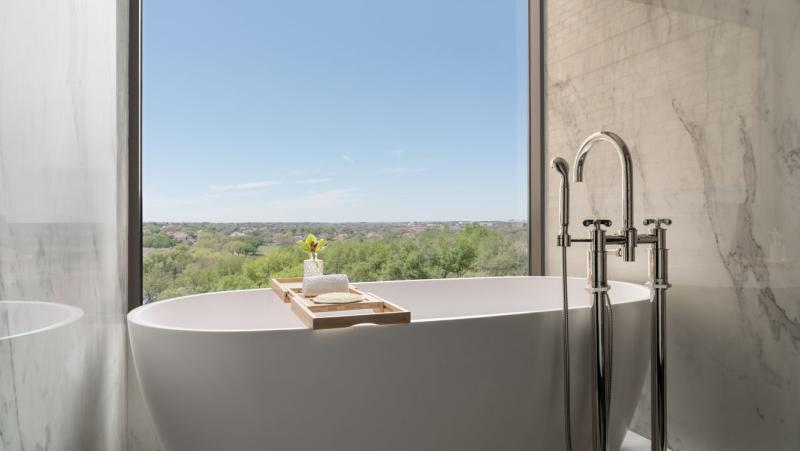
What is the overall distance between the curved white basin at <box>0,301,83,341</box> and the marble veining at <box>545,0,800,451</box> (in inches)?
86.0

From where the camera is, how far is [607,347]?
6.29 feet

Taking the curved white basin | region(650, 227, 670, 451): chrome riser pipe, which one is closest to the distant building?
the curved white basin

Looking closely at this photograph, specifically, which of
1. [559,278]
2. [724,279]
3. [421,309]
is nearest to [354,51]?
[421,309]

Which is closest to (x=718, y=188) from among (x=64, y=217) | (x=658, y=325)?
(x=658, y=325)

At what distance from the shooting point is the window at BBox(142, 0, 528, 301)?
106 inches

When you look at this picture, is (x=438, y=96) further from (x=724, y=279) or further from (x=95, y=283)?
(x=95, y=283)

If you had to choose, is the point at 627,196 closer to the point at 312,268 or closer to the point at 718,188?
the point at 718,188

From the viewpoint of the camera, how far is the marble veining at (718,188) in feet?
6.11

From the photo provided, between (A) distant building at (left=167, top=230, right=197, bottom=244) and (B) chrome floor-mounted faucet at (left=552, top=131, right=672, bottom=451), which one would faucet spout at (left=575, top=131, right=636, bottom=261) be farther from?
(A) distant building at (left=167, top=230, right=197, bottom=244)

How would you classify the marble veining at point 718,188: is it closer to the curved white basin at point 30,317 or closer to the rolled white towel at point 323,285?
the rolled white towel at point 323,285

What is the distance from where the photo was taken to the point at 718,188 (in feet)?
6.89

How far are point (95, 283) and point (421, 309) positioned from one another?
141cm

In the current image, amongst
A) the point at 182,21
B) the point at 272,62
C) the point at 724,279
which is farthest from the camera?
the point at 272,62

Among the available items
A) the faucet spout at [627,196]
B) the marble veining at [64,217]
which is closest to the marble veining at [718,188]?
the faucet spout at [627,196]
